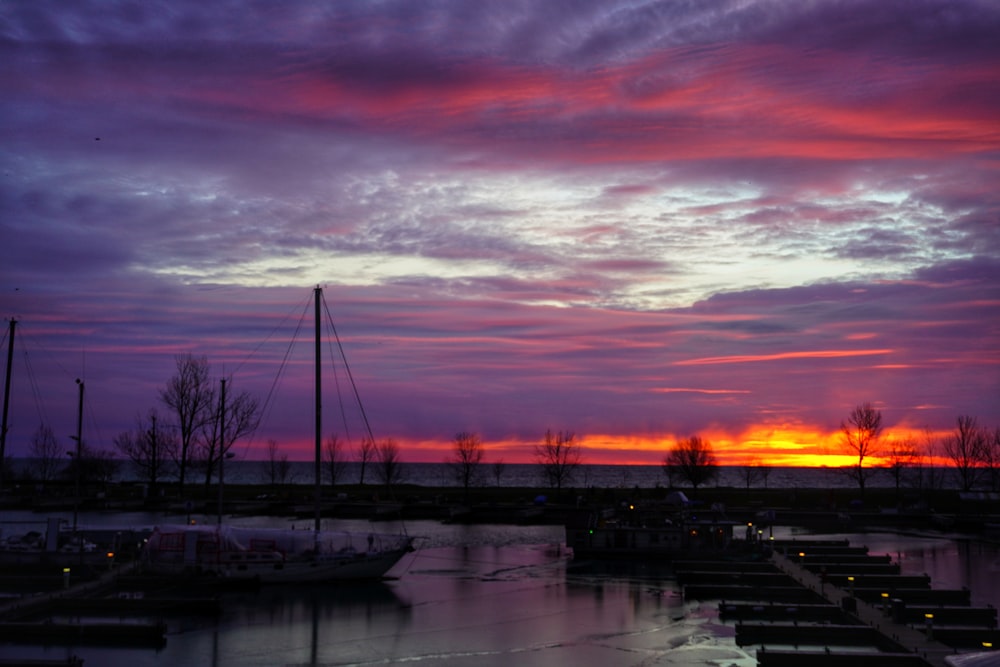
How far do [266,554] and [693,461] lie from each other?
7659cm

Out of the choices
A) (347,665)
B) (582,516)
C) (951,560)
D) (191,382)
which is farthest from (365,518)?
(347,665)

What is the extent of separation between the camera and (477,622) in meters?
37.2

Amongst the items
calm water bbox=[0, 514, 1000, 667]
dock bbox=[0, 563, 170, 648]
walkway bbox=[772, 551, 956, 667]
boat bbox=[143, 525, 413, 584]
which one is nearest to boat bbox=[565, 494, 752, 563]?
calm water bbox=[0, 514, 1000, 667]

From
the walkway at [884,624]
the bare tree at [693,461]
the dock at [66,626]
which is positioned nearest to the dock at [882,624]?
the walkway at [884,624]

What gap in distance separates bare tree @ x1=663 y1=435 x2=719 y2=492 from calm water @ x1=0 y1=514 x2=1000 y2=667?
55804mm

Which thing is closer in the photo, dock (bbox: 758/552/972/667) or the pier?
dock (bbox: 758/552/972/667)

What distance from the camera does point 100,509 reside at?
90438 mm

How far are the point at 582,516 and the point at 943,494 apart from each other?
169ft

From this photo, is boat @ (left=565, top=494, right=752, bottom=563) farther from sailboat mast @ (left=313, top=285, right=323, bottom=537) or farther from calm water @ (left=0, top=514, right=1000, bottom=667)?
sailboat mast @ (left=313, top=285, right=323, bottom=537)

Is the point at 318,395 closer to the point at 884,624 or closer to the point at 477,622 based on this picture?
the point at 477,622

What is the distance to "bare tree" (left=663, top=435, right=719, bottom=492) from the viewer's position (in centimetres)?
11431

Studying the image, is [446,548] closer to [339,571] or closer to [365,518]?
[339,571]

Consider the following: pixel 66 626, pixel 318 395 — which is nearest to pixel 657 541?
pixel 318 395

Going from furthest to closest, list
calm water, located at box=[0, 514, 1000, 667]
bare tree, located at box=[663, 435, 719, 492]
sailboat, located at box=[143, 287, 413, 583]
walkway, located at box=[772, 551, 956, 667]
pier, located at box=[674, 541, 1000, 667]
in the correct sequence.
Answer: bare tree, located at box=[663, 435, 719, 492], sailboat, located at box=[143, 287, 413, 583], calm water, located at box=[0, 514, 1000, 667], pier, located at box=[674, 541, 1000, 667], walkway, located at box=[772, 551, 956, 667]
